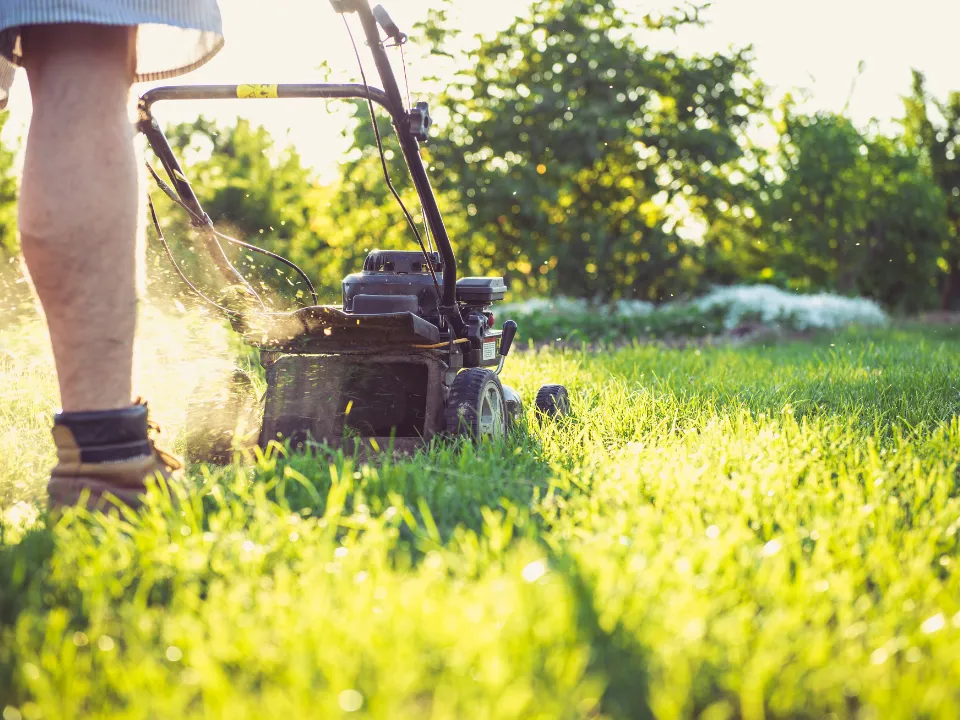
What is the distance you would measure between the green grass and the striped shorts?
2.89 feet

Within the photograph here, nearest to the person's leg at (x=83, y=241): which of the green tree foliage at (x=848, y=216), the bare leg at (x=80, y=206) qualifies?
the bare leg at (x=80, y=206)

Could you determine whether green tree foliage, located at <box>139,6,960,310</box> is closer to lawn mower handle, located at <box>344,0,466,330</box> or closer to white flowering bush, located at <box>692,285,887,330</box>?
white flowering bush, located at <box>692,285,887,330</box>

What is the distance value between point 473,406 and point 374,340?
325mm

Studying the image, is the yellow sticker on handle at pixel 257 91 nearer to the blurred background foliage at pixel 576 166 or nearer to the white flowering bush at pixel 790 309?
the blurred background foliage at pixel 576 166

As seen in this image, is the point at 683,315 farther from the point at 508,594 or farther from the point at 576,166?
the point at 508,594

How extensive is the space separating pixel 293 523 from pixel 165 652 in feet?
1.31

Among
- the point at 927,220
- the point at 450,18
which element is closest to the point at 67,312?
the point at 450,18

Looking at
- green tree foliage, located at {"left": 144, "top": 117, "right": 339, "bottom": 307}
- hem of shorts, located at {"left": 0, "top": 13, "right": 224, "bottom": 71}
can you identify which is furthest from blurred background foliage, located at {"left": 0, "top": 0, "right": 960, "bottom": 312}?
hem of shorts, located at {"left": 0, "top": 13, "right": 224, "bottom": 71}

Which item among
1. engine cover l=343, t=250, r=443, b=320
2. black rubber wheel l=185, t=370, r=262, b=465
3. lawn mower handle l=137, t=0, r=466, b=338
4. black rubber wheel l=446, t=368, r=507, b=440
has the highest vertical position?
lawn mower handle l=137, t=0, r=466, b=338

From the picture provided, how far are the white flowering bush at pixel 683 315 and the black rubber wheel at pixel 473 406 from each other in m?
5.13

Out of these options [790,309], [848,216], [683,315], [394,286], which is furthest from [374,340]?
[848,216]

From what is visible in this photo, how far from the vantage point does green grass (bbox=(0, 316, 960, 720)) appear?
1.08 m

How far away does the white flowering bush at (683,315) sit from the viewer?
8570 millimetres

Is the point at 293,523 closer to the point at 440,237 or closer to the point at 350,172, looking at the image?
the point at 440,237
